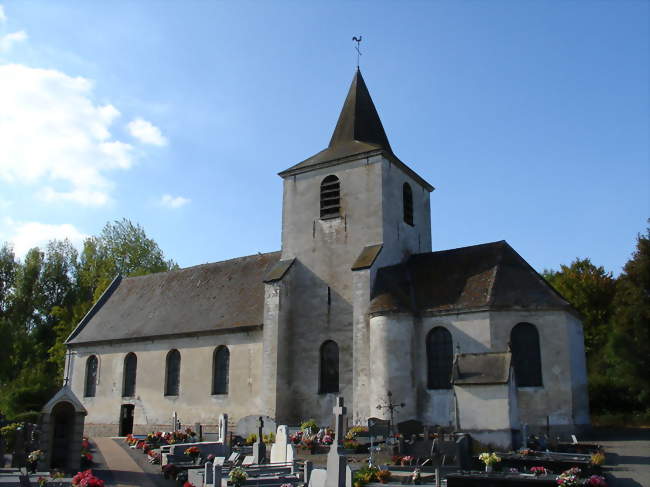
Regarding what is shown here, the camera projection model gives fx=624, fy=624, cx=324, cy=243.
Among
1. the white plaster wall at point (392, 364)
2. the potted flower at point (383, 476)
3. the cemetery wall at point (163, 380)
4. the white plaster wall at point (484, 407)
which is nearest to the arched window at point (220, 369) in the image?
the cemetery wall at point (163, 380)

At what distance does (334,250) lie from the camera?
25.5m

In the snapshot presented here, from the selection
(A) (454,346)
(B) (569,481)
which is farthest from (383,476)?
(A) (454,346)

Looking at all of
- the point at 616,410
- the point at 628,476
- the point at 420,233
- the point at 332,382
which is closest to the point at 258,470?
the point at 628,476

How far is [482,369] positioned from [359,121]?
14362mm

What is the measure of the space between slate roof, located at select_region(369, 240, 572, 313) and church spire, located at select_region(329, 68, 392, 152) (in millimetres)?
6147

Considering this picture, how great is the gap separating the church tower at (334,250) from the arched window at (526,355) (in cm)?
524

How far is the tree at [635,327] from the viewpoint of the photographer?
28422 mm

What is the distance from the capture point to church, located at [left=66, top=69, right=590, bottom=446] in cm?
2075

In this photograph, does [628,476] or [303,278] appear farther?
[303,278]

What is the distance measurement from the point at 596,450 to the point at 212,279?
20.0m

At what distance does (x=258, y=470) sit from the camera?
14.3 meters

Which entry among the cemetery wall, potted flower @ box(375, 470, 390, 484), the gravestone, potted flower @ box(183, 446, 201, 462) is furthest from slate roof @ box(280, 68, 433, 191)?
potted flower @ box(375, 470, 390, 484)

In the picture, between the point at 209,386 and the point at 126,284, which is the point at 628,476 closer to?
the point at 209,386

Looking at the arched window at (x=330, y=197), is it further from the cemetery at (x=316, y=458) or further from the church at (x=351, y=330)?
the cemetery at (x=316, y=458)
